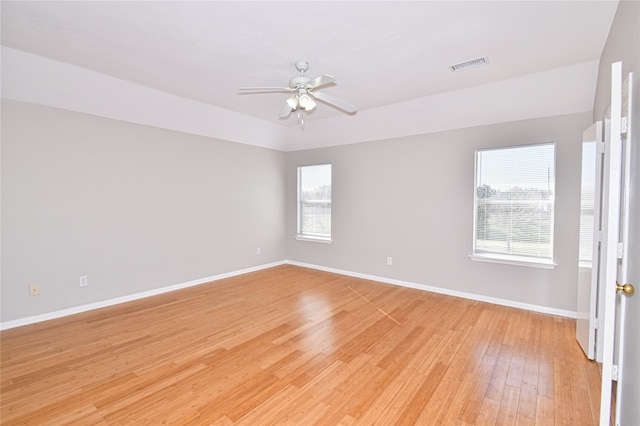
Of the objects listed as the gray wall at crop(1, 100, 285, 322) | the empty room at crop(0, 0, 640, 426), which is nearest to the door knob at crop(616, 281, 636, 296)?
the empty room at crop(0, 0, 640, 426)

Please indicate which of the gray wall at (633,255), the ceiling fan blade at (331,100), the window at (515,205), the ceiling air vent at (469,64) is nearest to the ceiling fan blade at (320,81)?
the ceiling fan blade at (331,100)

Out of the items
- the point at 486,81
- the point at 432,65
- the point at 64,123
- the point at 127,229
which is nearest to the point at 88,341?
the point at 127,229

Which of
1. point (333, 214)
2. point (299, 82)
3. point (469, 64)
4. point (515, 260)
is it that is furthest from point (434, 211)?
point (299, 82)

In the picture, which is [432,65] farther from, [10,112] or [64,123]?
[10,112]

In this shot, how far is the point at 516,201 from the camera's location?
3812 mm

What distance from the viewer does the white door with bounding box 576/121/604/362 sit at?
7.68ft

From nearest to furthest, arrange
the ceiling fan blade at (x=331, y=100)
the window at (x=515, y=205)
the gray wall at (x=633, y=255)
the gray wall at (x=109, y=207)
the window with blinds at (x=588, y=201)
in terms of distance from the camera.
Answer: the gray wall at (x=633, y=255) < the window with blinds at (x=588, y=201) < the ceiling fan blade at (x=331, y=100) < the gray wall at (x=109, y=207) < the window at (x=515, y=205)

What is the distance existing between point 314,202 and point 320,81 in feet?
11.4

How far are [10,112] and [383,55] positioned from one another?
3.92 m

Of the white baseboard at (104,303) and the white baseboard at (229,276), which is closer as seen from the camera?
the white baseboard at (104,303)

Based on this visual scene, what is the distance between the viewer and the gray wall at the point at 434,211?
3.49m

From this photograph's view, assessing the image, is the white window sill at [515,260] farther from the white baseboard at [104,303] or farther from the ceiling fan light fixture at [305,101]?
the white baseboard at [104,303]

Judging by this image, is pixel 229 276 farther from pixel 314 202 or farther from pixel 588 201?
pixel 588 201

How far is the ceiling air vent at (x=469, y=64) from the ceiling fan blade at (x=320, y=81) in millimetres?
1459
